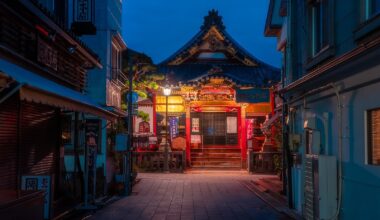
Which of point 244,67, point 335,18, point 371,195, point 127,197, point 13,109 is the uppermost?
point 244,67

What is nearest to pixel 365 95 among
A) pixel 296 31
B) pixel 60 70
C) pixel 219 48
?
pixel 296 31

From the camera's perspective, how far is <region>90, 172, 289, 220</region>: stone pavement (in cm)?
1423

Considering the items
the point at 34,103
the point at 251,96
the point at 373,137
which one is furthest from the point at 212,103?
the point at 373,137

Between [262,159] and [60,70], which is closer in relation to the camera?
[60,70]

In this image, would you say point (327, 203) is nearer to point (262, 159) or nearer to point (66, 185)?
point (66, 185)

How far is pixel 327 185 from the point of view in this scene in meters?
10.0

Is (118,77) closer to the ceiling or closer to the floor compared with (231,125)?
closer to the ceiling

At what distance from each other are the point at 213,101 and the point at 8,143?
70.4 feet

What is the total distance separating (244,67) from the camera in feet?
112

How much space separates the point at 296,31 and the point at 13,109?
8322 mm

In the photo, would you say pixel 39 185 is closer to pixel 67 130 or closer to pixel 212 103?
pixel 67 130

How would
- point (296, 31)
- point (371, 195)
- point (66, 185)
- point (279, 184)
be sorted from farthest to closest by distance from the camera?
point (279, 184) < point (66, 185) < point (296, 31) < point (371, 195)

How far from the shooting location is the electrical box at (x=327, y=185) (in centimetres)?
999

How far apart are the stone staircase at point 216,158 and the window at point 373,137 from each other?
2309cm
